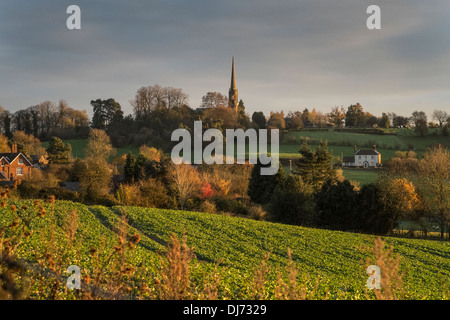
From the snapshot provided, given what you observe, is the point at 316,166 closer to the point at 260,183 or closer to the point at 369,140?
the point at 260,183

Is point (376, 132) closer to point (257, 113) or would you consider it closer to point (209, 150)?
point (257, 113)

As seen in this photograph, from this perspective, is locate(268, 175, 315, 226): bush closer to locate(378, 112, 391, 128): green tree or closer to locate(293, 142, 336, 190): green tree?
locate(293, 142, 336, 190): green tree

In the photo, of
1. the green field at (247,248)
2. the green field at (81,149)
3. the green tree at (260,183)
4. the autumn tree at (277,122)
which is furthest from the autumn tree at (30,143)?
the autumn tree at (277,122)

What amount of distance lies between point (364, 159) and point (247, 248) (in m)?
56.4

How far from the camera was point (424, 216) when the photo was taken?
125 feet

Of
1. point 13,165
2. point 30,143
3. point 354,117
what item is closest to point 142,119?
point 30,143

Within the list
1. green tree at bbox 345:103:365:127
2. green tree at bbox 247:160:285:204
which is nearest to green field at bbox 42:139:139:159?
green tree at bbox 247:160:285:204

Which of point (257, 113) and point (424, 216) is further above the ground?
point (257, 113)

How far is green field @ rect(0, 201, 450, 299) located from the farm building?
43885 millimetres

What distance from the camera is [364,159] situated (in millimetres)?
68125

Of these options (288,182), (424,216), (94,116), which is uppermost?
(94,116)

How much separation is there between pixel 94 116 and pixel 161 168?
3956 centimetres
